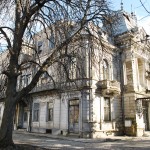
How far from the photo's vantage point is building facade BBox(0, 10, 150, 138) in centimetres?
2044

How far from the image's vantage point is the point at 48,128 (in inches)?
918

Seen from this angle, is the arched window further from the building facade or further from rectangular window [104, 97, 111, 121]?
rectangular window [104, 97, 111, 121]

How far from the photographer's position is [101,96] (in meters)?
21.4

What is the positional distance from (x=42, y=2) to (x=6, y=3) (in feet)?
5.88

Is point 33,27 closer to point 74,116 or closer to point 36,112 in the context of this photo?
point 74,116

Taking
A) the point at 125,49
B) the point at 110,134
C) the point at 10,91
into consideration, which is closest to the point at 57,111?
the point at 110,134

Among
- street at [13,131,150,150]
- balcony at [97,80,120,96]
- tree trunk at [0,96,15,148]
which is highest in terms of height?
balcony at [97,80,120,96]

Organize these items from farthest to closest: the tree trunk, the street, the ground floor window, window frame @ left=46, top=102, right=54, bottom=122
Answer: window frame @ left=46, top=102, right=54, bottom=122, the ground floor window, the street, the tree trunk

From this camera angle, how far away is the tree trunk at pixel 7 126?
34.0 feet

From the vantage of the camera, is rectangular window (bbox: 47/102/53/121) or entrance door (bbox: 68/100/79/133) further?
rectangular window (bbox: 47/102/53/121)

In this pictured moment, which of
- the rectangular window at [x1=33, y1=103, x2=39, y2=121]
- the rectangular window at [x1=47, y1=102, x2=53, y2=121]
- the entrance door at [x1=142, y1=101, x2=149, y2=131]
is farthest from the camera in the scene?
the rectangular window at [x1=33, y1=103, x2=39, y2=121]

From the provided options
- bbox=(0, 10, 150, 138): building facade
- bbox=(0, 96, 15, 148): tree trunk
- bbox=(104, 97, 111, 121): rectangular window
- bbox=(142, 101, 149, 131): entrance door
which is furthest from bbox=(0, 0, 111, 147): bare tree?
bbox=(142, 101, 149, 131): entrance door

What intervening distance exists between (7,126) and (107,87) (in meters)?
11.8

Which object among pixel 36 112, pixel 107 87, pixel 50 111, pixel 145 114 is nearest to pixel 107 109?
pixel 107 87
